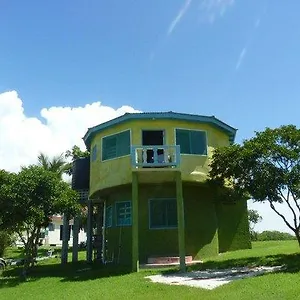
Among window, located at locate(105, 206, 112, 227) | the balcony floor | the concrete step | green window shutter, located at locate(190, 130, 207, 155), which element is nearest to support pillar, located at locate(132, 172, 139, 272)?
the balcony floor

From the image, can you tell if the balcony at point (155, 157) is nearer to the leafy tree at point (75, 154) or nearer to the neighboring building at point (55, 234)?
the leafy tree at point (75, 154)

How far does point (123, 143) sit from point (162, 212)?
3765 mm

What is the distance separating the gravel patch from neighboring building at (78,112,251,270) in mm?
3256

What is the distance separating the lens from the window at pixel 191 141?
60.8 feet

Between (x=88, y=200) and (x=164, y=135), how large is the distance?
272 inches

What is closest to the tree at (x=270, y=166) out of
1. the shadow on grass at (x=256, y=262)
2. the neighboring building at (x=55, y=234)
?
the shadow on grass at (x=256, y=262)

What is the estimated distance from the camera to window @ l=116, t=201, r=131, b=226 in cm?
1929

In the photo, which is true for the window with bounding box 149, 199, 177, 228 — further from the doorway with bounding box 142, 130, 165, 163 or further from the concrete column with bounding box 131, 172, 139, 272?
the concrete column with bounding box 131, 172, 139, 272

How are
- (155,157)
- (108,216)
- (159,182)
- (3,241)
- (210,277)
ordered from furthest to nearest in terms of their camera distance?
(3,241)
(108,216)
(159,182)
(155,157)
(210,277)

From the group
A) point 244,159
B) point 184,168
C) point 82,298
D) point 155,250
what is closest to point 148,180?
point 184,168

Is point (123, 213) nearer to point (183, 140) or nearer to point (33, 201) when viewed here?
point (183, 140)

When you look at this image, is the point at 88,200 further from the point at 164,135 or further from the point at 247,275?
the point at 247,275

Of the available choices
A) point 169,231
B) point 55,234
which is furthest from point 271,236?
point 55,234

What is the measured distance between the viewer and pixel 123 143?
18.8 m
